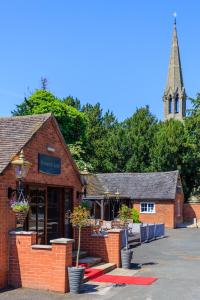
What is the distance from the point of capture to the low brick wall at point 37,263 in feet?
40.8

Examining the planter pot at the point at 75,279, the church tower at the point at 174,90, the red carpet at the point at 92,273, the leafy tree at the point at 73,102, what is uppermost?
the church tower at the point at 174,90

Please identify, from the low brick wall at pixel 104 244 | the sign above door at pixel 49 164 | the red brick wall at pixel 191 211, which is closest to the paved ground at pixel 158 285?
the low brick wall at pixel 104 244

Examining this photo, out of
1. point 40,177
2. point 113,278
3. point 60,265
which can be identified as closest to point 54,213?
point 40,177

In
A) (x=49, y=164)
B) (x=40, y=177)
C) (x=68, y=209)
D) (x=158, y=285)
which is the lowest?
(x=158, y=285)

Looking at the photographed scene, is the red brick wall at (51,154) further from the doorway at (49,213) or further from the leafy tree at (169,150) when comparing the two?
the leafy tree at (169,150)

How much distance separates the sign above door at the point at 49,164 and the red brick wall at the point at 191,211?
35.2 m

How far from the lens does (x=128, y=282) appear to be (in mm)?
14016

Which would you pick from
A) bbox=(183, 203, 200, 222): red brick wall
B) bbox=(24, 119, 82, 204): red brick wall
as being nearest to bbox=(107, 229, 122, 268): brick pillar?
bbox=(24, 119, 82, 204): red brick wall

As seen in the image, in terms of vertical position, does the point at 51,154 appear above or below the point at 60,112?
below

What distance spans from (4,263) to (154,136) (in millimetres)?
45604

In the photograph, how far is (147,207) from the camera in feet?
148

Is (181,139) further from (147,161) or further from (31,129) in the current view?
(31,129)

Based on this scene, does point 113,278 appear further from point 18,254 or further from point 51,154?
point 51,154

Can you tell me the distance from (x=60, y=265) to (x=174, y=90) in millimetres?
74627
